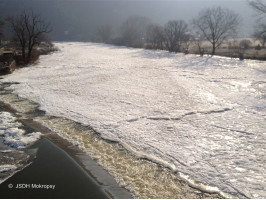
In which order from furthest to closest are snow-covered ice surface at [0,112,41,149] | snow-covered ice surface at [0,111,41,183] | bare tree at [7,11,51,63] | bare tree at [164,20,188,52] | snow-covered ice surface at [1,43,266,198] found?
1. bare tree at [164,20,188,52]
2. bare tree at [7,11,51,63]
3. snow-covered ice surface at [0,112,41,149]
4. snow-covered ice surface at [1,43,266,198]
5. snow-covered ice surface at [0,111,41,183]

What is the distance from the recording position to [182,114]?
6727 millimetres

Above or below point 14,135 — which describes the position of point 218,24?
above

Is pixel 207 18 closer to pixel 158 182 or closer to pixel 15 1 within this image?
pixel 158 182

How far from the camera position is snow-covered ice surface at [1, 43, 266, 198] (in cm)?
427

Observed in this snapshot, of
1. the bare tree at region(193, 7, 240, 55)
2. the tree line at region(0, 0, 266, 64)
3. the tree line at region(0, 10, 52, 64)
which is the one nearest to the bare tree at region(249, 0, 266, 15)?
the tree line at region(0, 0, 266, 64)

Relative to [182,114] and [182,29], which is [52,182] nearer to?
[182,114]

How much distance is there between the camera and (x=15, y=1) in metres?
84.6

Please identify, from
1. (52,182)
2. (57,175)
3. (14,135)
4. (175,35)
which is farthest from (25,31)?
(52,182)

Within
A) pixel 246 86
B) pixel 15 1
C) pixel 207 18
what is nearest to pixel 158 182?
pixel 246 86

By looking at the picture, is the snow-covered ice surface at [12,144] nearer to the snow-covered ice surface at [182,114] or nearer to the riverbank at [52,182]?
the riverbank at [52,182]

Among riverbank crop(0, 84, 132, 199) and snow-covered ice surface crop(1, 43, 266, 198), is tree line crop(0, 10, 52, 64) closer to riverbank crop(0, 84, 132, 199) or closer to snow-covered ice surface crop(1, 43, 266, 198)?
snow-covered ice surface crop(1, 43, 266, 198)

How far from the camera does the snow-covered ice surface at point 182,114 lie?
168 inches

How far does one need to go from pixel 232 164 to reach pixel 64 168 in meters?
3.25

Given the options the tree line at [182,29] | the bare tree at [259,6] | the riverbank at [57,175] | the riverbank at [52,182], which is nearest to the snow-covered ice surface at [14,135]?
the riverbank at [57,175]
